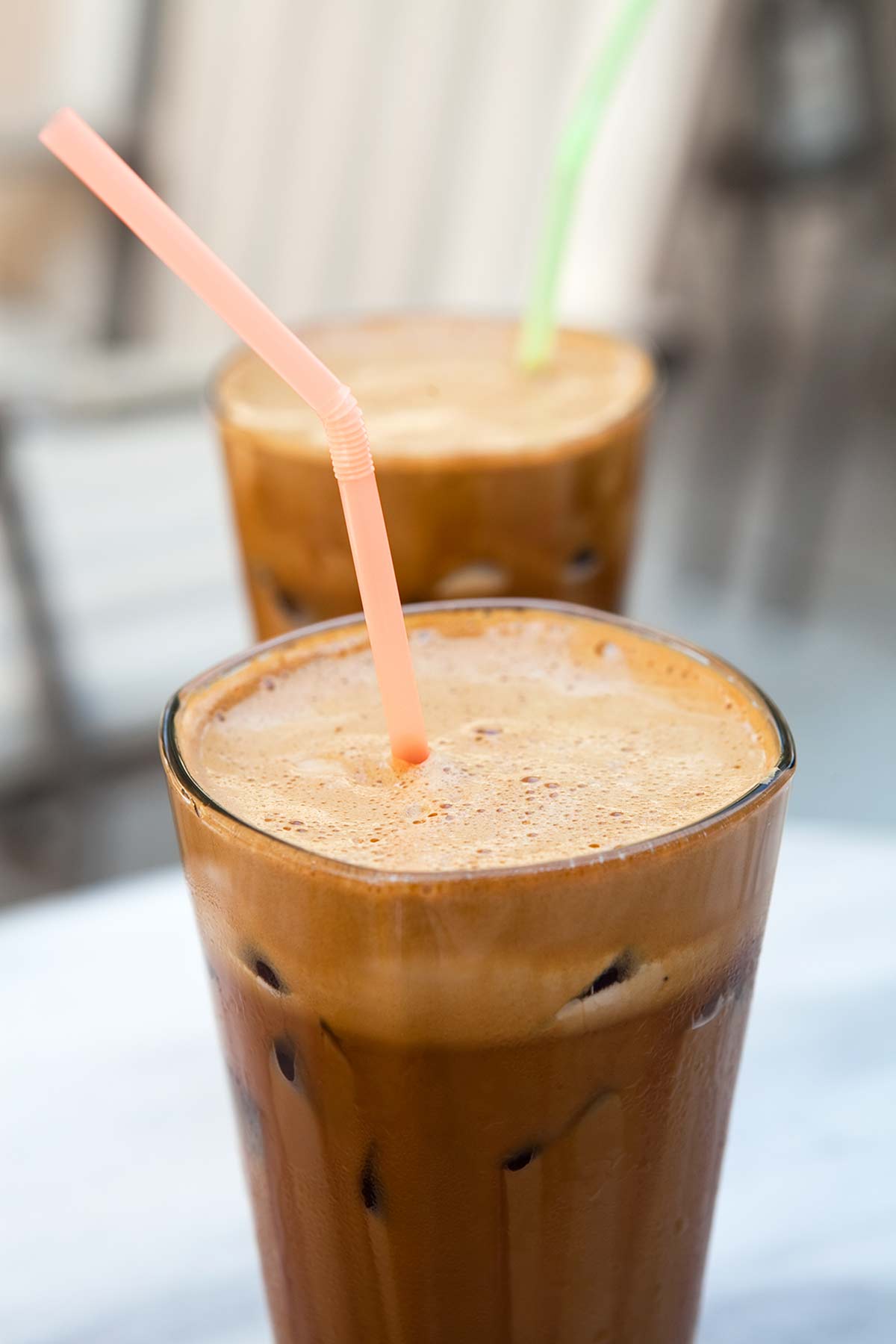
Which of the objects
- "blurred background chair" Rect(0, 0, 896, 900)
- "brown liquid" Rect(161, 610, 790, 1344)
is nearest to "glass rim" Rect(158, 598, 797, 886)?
"brown liquid" Rect(161, 610, 790, 1344)

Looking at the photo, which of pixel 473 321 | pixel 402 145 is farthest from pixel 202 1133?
pixel 402 145

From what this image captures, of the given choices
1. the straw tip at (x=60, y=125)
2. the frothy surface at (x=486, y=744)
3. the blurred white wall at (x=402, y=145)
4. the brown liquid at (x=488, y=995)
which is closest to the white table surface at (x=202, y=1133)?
the brown liquid at (x=488, y=995)

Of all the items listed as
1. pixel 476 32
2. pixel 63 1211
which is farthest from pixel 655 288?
pixel 63 1211

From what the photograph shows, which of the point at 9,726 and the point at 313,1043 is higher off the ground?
the point at 313,1043

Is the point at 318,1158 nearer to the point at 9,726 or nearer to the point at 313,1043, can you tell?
the point at 313,1043

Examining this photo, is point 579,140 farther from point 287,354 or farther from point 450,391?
point 287,354

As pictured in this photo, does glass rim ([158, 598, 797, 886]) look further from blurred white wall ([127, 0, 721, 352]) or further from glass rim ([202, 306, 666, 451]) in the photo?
blurred white wall ([127, 0, 721, 352])
